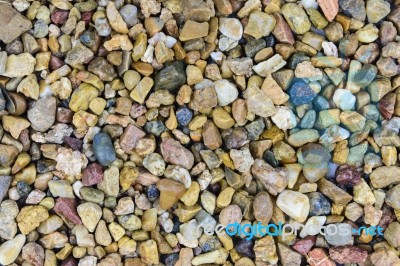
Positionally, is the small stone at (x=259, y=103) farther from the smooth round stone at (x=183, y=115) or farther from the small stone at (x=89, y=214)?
the small stone at (x=89, y=214)

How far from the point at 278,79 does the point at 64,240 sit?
61 centimetres

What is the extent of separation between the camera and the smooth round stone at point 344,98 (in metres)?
1.16

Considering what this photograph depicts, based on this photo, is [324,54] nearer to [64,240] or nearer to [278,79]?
[278,79]

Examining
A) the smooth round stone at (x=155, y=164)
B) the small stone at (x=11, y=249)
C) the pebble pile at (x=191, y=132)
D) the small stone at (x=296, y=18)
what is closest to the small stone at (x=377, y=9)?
the pebble pile at (x=191, y=132)

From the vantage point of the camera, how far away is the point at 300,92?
3.78 ft

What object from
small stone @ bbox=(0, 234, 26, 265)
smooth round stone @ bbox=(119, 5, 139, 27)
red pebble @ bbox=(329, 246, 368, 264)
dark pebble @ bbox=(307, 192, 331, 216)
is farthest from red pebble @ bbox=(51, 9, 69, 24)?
red pebble @ bbox=(329, 246, 368, 264)

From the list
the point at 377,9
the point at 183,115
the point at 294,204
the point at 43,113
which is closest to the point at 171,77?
the point at 183,115

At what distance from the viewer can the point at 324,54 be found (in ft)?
3.88

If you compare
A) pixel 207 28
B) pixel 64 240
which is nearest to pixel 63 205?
pixel 64 240

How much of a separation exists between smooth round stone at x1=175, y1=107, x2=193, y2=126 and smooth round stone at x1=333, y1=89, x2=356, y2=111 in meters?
0.34

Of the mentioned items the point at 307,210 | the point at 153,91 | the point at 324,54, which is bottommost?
the point at 307,210

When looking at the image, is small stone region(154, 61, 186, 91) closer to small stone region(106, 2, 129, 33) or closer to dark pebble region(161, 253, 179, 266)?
small stone region(106, 2, 129, 33)

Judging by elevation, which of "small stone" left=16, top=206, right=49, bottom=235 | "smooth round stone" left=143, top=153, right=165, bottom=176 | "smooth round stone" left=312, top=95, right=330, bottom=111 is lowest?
"small stone" left=16, top=206, right=49, bottom=235

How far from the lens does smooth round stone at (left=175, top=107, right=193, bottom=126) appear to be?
1150mm
